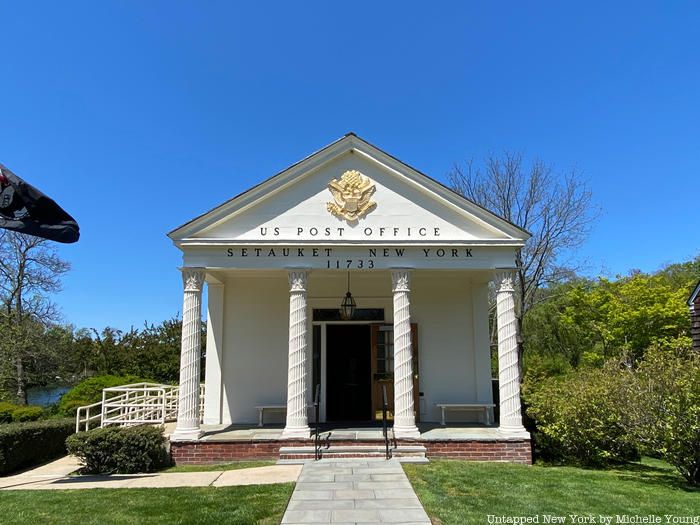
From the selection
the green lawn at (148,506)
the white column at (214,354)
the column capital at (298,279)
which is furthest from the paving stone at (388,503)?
the white column at (214,354)

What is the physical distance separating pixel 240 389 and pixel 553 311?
66.6 feet

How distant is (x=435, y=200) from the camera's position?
11023mm

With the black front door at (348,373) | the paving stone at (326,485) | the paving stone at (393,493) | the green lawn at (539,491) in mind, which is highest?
the black front door at (348,373)

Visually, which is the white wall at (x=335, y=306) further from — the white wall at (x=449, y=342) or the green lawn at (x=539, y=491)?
the green lawn at (x=539, y=491)

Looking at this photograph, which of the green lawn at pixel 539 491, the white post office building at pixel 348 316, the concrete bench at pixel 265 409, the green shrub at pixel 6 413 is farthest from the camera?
the green shrub at pixel 6 413

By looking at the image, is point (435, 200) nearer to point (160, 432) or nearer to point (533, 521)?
point (533, 521)

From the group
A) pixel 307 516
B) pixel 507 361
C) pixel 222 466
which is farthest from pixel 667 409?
pixel 222 466

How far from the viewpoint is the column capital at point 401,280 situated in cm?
1057

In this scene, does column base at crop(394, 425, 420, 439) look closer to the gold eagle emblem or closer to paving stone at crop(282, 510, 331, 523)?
paving stone at crop(282, 510, 331, 523)

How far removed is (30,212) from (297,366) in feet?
19.0

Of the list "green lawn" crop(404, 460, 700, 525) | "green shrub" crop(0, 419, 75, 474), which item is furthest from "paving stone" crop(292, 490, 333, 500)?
"green shrub" crop(0, 419, 75, 474)

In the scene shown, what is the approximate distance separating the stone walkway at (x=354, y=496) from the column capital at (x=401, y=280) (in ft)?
11.9

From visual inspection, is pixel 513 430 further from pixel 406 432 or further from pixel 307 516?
pixel 307 516

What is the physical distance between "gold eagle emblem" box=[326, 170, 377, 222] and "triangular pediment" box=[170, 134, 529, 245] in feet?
0.08
